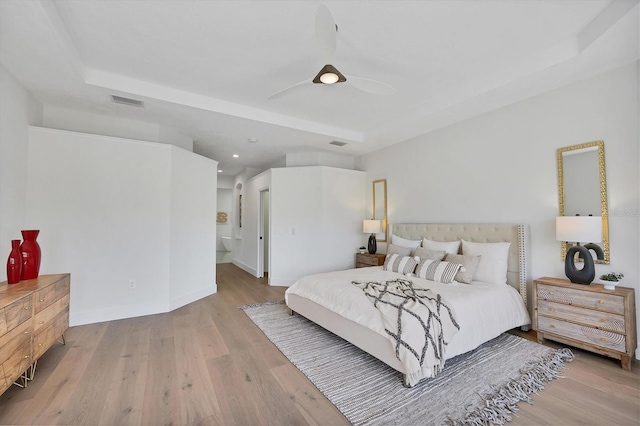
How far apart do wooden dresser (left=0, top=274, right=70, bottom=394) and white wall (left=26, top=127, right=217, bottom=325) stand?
799 millimetres

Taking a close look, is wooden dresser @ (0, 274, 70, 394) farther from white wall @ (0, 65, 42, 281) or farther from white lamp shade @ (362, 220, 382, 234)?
white lamp shade @ (362, 220, 382, 234)

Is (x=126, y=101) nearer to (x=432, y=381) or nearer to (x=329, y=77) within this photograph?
(x=329, y=77)

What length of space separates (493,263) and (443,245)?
0.67 meters

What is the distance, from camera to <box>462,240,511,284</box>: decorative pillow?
125 inches

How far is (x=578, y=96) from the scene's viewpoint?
2867 mm

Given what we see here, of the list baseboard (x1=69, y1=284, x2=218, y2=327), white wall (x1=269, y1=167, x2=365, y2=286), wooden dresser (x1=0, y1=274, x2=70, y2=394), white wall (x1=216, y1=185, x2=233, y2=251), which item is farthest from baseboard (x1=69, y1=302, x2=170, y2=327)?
white wall (x1=216, y1=185, x2=233, y2=251)

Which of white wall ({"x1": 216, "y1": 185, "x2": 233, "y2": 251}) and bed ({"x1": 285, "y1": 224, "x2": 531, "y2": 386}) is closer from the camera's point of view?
bed ({"x1": 285, "y1": 224, "x2": 531, "y2": 386})

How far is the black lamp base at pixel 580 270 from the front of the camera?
2.55 m

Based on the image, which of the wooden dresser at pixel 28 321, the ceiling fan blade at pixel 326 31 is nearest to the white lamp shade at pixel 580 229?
the ceiling fan blade at pixel 326 31

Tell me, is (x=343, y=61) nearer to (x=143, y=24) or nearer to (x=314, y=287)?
(x=143, y=24)

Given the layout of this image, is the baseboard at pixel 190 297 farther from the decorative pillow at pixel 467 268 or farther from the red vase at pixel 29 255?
the decorative pillow at pixel 467 268

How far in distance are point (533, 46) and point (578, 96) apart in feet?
2.79

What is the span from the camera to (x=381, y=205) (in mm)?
5418

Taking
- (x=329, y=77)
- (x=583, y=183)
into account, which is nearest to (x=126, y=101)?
(x=329, y=77)
